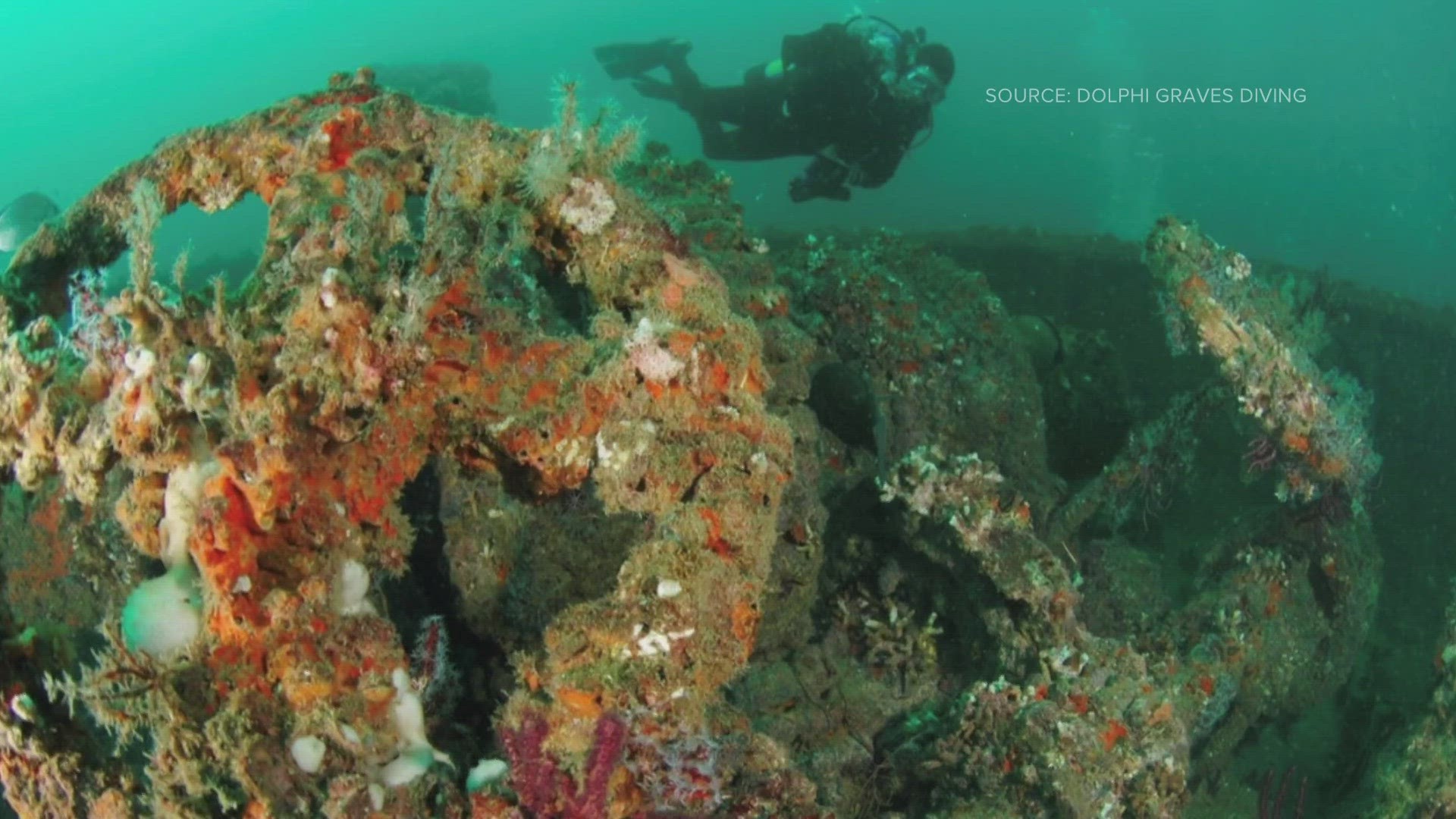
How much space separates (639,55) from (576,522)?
1213cm

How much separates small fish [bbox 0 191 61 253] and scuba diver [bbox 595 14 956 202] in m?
10.7

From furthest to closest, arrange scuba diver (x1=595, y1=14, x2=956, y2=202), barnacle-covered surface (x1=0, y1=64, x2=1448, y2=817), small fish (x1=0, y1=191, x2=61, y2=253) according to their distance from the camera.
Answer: small fish (x1=0, y1=191, x2=61, y2=253), scuba diver (x1=595, y1=14, x2=956, y2=202), barnacle-covered surface (x1=0, y1=64, x2=1448, y2=817)

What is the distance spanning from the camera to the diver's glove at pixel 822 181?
1005 centimetres

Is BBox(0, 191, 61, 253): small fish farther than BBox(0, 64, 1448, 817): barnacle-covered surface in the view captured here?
Yes

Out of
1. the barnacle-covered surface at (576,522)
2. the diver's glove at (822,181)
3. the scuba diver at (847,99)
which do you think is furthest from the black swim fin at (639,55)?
the barnacle-covered surface at (576,522)

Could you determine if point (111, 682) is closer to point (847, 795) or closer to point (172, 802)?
point (172, 802)

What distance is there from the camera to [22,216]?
12.1 metres

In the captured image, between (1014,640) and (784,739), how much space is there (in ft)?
4.27

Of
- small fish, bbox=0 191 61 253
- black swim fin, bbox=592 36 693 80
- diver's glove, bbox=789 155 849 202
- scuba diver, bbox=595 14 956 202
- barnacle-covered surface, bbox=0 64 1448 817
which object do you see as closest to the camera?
barnacle-covered surface, bbox=0 64 1448 817

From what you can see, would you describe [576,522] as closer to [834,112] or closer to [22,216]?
[834,112]

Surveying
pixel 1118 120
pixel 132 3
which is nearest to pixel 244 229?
pixel 1118 120

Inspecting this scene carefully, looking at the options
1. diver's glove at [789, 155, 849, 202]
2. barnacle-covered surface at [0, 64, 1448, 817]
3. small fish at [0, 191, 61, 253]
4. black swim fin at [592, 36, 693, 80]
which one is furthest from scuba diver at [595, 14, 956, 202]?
small fish at [0, 191, 61, 253]

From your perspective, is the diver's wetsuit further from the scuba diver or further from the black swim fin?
the black swim fin

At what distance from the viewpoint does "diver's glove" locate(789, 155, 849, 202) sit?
33.0 feet
